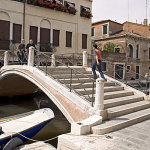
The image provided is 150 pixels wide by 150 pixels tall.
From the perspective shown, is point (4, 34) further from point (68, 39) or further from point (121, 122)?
point (121, 122)

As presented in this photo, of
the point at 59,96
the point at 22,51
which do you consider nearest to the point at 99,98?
the point at 59,96

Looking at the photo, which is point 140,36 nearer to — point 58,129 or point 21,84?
point 21,84

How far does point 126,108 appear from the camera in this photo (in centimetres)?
648

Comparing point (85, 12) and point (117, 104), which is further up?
point (85, 12)

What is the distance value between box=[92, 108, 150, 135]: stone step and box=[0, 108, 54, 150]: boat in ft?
7.02

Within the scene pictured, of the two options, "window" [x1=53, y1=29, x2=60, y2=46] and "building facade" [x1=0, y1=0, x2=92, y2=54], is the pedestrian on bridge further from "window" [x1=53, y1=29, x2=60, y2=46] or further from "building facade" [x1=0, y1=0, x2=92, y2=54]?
"window" [x1=53, y1=29, x2=60, y2=46]

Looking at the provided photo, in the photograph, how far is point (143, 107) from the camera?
7133 mm

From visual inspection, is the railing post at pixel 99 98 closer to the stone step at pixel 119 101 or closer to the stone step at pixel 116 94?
the stone step at pixel 119 101

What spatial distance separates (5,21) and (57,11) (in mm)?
4632

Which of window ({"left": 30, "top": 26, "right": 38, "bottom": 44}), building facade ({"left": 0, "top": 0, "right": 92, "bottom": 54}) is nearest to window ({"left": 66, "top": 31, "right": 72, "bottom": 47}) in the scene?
building facade ({"left": 0, "top": 0, "right": 92, "bottom": 54})

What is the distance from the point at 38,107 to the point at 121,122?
8464mm

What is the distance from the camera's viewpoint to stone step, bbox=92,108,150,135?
5019 millimetres

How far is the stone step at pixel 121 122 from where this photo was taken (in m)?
5.02

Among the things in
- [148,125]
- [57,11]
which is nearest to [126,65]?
[57,11]
